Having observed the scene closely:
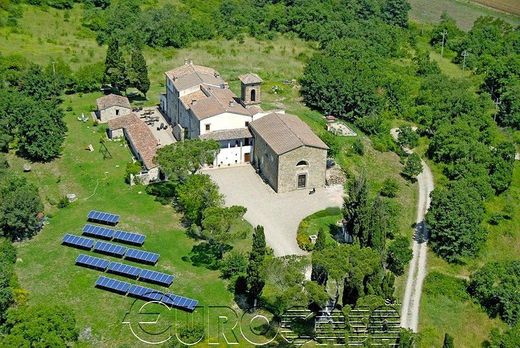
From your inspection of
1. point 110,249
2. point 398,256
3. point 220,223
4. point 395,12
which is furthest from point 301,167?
point 395,12

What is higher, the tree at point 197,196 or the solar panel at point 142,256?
the tree at point 197,196

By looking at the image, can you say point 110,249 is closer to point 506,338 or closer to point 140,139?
point 140,139

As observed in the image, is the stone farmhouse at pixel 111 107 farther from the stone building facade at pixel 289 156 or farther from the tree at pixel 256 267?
the tree at pixel 256 267

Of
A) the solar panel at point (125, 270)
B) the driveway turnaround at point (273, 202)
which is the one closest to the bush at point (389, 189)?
the driveway turnaround at point (273, 202)

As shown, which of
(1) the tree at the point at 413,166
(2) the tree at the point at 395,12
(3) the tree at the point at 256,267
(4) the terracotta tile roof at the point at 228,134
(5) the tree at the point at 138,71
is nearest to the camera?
(3) the tree at the point at 256,267

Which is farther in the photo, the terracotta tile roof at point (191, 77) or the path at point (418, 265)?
the terracotta tile roof at point (191, 77)

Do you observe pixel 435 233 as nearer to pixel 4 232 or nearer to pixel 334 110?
pixel 334 110
